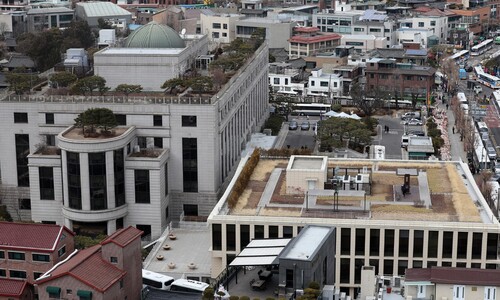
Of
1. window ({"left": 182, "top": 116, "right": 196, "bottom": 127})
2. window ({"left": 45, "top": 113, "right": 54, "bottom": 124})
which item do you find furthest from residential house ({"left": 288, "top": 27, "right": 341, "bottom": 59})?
window ({"left": 45, "top": 113, "right": 54, "bottom": 124})

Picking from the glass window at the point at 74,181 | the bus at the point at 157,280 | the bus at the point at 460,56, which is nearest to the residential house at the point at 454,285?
the bus at the point at 157,280

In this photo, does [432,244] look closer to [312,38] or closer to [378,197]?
[378,197]

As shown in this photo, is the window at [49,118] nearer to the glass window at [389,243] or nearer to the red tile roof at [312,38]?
the glass window at [389,243]

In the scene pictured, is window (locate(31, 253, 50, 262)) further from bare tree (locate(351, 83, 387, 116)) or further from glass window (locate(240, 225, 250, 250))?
bare tree (locate(351, 83, 387, 116))

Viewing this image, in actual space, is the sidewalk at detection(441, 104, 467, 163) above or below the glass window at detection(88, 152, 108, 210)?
below

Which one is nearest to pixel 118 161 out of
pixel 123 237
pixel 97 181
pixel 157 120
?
pixel 97 181
